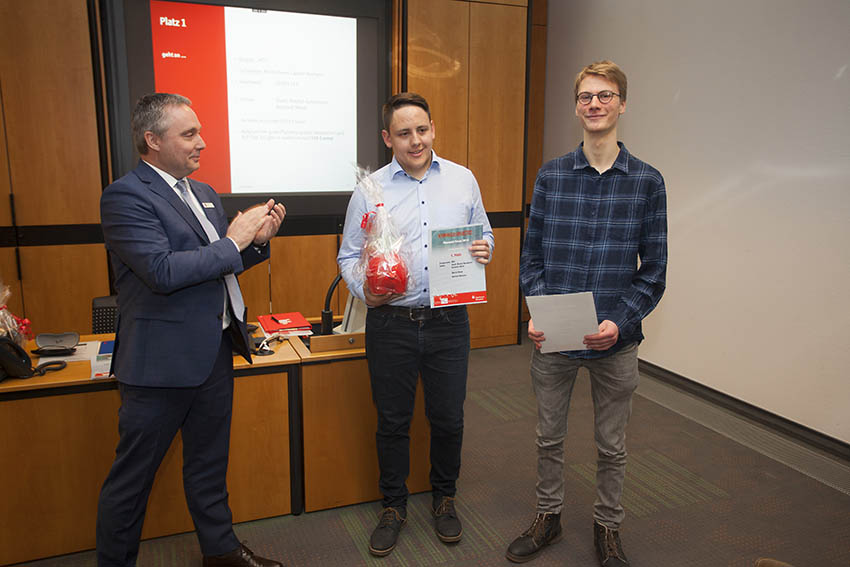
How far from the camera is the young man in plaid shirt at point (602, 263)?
2.04 meters

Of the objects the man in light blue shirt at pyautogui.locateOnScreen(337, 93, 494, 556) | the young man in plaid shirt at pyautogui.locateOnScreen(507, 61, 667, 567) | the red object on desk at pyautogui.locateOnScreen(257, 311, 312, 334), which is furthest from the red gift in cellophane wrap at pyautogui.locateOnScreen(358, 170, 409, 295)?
the red object on desk at pyautogui.locateOnScreen(257, 311, 312, 334)

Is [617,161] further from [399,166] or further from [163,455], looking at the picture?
[163,455]

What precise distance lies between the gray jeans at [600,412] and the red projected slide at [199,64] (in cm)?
294

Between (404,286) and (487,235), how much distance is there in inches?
17.2

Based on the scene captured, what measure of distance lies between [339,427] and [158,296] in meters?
1.06

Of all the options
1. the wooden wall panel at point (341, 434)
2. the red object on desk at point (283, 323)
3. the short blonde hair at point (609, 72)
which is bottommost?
the wooden wall panel at point (341, 434)

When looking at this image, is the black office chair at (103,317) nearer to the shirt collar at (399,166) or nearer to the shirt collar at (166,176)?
the shirt collar at (166,176)

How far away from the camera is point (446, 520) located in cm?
246

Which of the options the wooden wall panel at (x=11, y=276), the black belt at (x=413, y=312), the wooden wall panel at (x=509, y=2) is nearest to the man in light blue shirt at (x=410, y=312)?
the black belt at (x=413, y=312)

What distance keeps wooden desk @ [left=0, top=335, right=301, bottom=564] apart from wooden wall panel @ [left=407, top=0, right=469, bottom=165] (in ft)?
8.93

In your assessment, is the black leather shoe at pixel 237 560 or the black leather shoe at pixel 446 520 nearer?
the black leather shoe at pixel 237 560

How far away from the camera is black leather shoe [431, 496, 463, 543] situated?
7.91ft

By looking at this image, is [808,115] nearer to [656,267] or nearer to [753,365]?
[753,365]

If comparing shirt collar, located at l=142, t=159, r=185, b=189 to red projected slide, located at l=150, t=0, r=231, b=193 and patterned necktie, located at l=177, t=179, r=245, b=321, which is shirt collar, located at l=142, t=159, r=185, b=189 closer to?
patterned necktie, located at l=177, t=179, r=245, b=321
